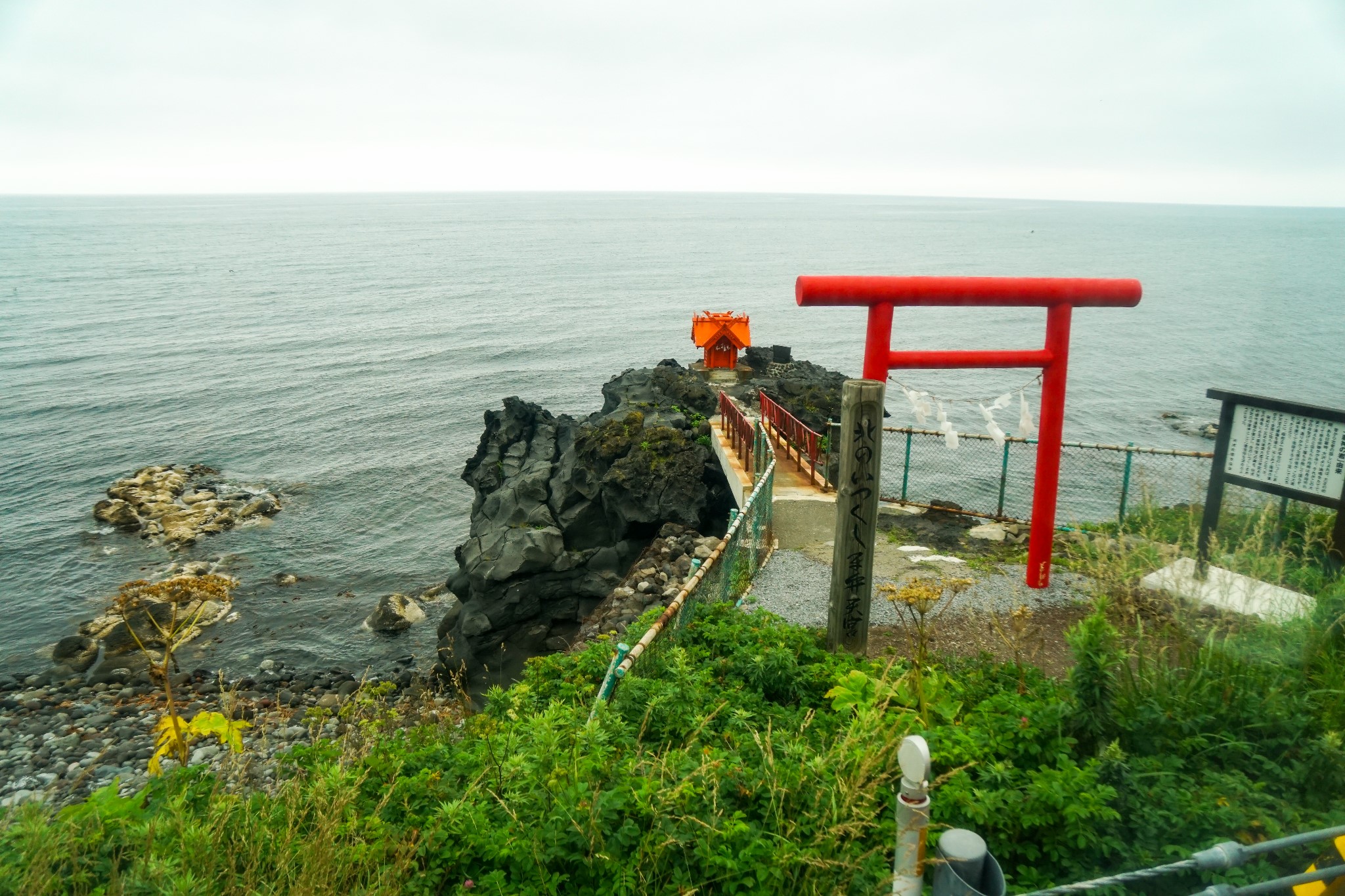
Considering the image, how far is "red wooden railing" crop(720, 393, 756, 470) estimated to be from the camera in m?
15.7

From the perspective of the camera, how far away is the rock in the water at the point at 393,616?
1941 cm

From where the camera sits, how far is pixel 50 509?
85.0 ft

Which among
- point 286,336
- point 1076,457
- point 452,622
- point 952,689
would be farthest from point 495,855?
point 286,336

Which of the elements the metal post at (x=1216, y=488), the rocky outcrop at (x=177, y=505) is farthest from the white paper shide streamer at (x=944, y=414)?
the rocky outcrop at (x=177, y=505)

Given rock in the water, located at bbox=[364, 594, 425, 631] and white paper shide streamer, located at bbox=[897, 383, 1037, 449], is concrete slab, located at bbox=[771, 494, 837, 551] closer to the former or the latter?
white paper shide streamer, located at bbox=[897, 383, 1037, 449]

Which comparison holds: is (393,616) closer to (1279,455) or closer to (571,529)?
(571,529)

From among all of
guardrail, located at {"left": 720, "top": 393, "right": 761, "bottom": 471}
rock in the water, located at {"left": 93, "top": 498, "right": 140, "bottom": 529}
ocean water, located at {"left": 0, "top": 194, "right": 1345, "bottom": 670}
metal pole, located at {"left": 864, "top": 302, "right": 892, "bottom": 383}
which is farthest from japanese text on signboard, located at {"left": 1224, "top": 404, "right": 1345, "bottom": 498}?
rock in the water, located at {"left": 93, "top": 498, "right": 140, "bottom": 529}

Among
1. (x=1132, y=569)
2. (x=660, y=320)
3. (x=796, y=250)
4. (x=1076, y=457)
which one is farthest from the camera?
(x=796, y=250)

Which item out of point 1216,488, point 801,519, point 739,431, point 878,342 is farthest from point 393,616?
point 1216,488

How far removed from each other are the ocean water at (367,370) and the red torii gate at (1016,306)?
14.1 meters

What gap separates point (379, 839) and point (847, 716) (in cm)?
299

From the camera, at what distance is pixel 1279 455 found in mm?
8375

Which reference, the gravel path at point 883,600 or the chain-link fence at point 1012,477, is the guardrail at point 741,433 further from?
the chain-link fence at point 1012,477

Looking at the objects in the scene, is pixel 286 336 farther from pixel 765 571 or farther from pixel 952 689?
pixel 952 689
